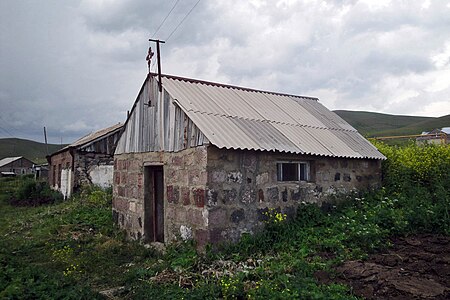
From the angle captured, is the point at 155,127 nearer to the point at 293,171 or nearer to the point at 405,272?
the point at 293,171

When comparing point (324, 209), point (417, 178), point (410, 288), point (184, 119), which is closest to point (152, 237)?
point (184, 119)

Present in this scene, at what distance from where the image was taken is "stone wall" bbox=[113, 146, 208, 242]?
Answer: 260 inches

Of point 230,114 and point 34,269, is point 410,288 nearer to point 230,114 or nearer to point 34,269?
point 230,114

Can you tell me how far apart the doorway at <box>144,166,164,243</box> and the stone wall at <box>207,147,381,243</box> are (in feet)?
7.79

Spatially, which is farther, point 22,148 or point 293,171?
point 22,148

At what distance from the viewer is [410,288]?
4668 mm

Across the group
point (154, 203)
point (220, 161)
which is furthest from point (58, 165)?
point (220, 161)

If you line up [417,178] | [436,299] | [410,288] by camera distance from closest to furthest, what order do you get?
[436,299], [410,288], [417,178]

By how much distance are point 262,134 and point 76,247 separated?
500cm

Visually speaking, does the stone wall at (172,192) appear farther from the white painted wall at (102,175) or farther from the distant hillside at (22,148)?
the distant hillside at (22,148)

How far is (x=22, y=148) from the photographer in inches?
3378

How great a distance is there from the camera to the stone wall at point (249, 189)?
21.3 feet

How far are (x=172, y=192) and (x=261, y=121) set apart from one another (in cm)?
247

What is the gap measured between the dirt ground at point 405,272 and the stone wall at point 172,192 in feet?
8.35
